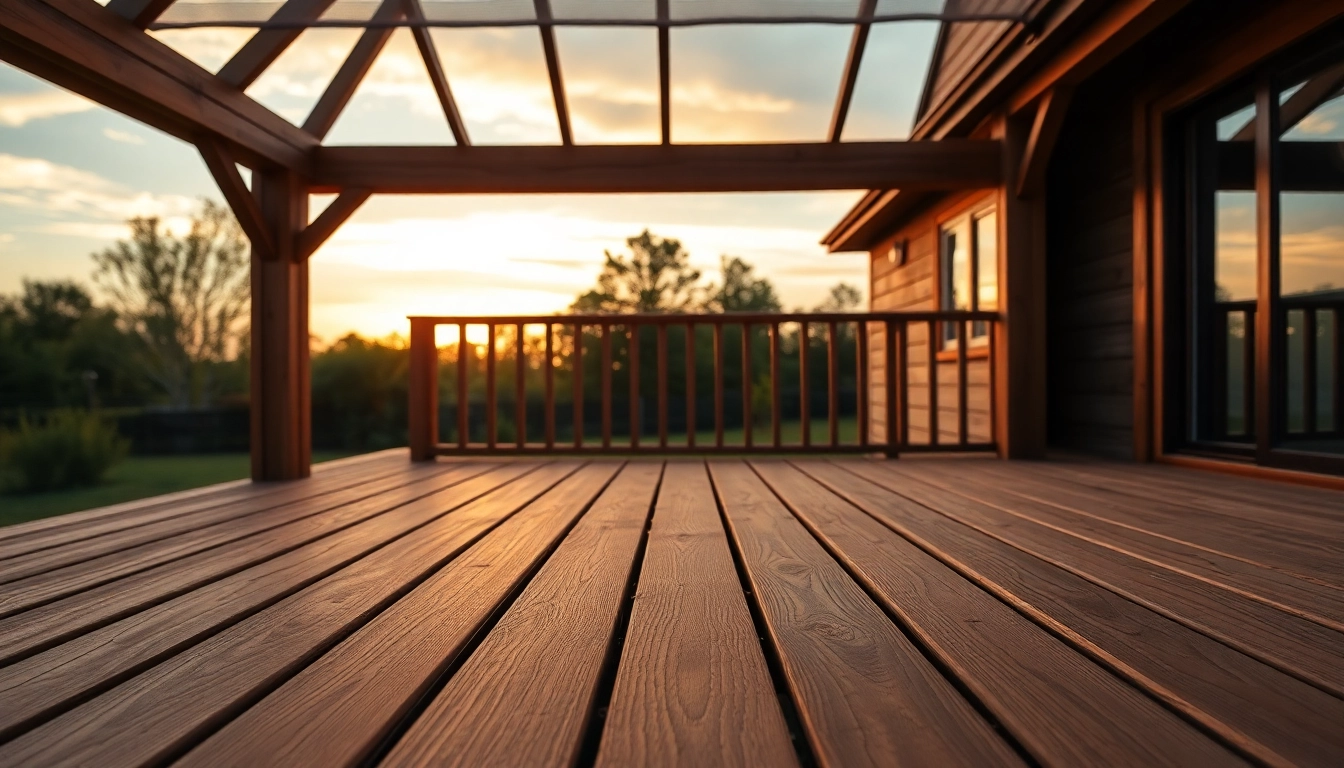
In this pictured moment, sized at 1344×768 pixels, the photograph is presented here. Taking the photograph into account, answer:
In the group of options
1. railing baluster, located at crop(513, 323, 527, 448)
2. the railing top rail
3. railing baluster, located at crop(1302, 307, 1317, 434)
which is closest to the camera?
railing baluster, located at crop(1302, 307, 1317, 434)

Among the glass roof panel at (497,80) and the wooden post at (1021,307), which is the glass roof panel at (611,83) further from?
the wooden post at (1021,307)

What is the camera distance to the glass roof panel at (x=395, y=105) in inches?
152

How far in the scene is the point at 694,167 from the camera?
381 cm

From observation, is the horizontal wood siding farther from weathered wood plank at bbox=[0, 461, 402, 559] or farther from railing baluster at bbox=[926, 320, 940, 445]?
weathered wood plank at bbox=[0, 461, 402, 559]

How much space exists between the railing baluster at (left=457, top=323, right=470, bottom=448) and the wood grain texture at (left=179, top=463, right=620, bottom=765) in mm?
2559

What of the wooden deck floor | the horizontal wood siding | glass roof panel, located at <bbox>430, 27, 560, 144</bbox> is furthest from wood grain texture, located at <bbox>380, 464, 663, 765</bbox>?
the horizontal wood siding

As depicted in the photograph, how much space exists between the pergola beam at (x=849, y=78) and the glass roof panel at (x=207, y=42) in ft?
8.91

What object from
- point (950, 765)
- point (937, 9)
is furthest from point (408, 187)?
point (950, 765)

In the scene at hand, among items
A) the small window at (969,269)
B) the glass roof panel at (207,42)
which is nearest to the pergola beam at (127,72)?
the glass roof panel at (207,42)

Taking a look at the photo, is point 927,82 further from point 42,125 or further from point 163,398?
point 163,398

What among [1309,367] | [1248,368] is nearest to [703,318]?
[1248,368]

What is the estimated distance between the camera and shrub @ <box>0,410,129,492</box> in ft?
Answer: 27.1

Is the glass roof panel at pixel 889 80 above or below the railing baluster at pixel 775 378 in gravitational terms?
above

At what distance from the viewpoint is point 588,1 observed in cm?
344
